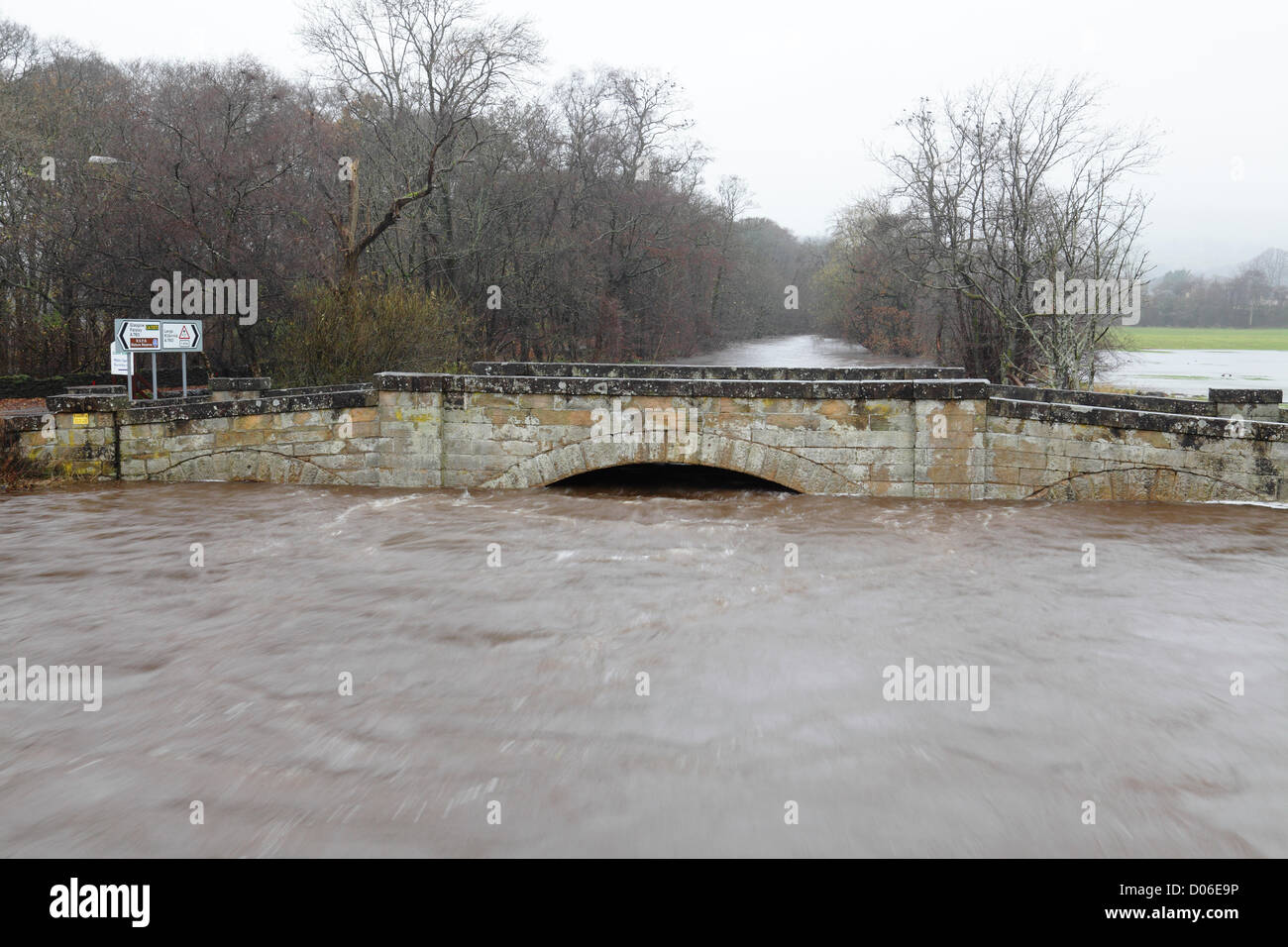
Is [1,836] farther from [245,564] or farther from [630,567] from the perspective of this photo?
[630,567]

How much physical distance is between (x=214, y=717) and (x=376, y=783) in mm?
1316

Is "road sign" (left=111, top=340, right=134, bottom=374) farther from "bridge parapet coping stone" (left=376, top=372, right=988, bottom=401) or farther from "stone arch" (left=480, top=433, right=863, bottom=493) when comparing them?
"stone arch" (left=480, top=433, right=863, bottom=493)

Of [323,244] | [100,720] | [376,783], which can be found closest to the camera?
[376,783]

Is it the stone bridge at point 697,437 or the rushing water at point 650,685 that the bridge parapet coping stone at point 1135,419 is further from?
the rushing water at point 650,685

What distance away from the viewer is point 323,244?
2506 centimetres

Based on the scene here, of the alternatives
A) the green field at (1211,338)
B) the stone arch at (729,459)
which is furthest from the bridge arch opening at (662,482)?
the green field at (1211,338)

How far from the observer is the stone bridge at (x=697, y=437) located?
33.2ft

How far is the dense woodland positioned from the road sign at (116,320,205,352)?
7.97ft

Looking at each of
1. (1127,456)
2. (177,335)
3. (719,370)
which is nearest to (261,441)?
(177,335)

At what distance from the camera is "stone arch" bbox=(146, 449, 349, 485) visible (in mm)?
11562

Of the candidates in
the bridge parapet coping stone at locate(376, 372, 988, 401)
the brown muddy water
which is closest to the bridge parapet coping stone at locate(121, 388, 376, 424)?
the bridge parapet coping stone at locate(376, 372, 988, 401)
